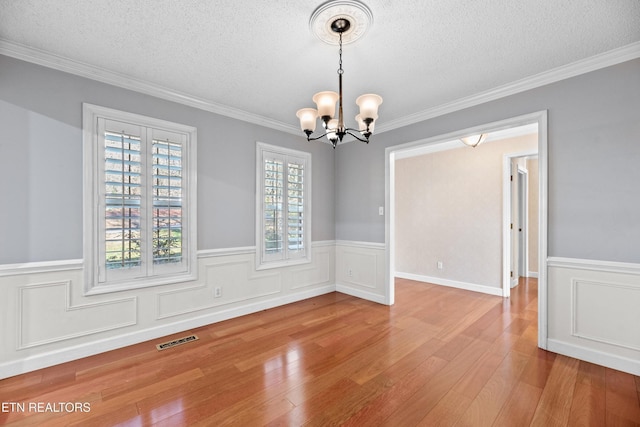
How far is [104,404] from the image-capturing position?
74.4 inches

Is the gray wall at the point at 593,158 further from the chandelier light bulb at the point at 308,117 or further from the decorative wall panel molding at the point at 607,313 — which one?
the chandelier light bulb at the point at 308,117

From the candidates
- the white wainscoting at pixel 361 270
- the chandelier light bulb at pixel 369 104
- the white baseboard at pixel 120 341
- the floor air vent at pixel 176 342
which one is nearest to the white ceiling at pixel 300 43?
the chandelier light bulb at pixel 369 104

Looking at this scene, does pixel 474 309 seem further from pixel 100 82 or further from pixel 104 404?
pixel 100 82

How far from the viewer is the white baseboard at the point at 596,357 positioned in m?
2.24

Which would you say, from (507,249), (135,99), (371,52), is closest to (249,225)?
(135,99)

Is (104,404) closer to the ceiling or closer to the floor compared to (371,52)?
closer to the floor

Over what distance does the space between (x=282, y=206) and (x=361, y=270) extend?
161cm

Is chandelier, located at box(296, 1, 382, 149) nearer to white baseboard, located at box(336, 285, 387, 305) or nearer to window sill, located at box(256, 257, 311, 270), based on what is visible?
window sill, located at box(256, 257, 311, 270)

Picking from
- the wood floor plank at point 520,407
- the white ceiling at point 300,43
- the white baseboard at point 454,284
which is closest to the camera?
the wood floor plank at point 520,407

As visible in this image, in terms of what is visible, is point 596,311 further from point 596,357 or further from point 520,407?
point 520,407

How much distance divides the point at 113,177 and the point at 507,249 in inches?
209

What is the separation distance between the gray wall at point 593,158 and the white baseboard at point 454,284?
206 cm

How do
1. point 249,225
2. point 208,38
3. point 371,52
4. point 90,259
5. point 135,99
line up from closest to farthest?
1. point 208,38
2. point 371,52
3. point 90,259
4. point 135,99
5. point 249,225

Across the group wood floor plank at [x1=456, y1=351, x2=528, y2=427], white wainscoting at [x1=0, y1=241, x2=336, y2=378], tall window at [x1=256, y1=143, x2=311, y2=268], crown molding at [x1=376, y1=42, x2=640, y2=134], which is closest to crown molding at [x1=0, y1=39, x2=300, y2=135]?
tall window at [x1=256, y1=143, x2=311, y2=268]
